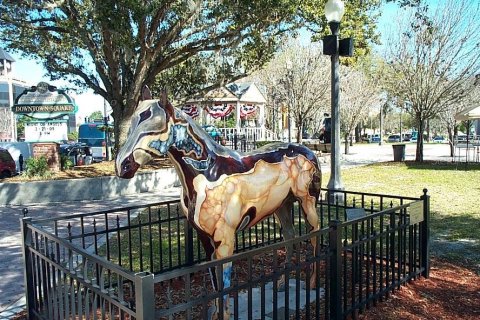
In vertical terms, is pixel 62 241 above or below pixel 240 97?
below

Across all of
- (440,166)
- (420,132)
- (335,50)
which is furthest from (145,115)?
(420,132)

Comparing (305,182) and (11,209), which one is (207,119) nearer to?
(11,209)

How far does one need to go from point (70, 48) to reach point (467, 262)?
1639 centimetres

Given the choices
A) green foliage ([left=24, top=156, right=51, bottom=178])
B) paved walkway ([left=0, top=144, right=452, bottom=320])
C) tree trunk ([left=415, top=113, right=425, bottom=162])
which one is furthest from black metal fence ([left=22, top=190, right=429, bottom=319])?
tree trunk ([left=415, top=113, right=425, bottom=162])

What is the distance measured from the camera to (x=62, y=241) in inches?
138

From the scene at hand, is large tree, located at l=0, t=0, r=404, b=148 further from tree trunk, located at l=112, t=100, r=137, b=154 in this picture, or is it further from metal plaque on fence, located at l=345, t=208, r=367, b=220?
metal plaque on fence, located at l=345, t=208, r=367, b=220

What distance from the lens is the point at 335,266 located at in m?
3.93

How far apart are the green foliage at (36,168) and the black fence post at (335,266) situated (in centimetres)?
1167

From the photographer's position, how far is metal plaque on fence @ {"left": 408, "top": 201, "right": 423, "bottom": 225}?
198 inches

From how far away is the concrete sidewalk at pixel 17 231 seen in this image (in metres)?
5.20

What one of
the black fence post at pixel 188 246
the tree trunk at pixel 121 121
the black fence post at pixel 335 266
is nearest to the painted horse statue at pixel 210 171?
the black fence post at pixel 335 266

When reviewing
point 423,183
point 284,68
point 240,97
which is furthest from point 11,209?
point 240,97

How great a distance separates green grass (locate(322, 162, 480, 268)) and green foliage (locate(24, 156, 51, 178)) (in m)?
8.72

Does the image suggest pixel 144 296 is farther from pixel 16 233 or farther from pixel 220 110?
pixel 220 110
